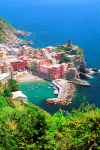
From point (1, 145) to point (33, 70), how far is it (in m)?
30.0

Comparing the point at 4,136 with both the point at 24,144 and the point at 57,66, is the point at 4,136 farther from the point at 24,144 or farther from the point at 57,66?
the point at 57,66

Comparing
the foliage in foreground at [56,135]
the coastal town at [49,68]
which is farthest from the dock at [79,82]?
the foliage in foreground at [56,135]

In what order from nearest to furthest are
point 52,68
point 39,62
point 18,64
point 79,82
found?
point 79,82, point 52,68, point 39,62, point 18,64

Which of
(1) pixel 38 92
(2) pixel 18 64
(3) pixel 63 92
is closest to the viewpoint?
(3) pixel 63 92

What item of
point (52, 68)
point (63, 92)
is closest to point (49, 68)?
point (52, 68)

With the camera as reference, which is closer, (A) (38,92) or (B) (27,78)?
(A) (38,92)

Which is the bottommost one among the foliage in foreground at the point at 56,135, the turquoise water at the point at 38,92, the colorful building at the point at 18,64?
the turquoise water at the point at 38,92

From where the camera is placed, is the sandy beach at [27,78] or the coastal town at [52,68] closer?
the coastal town at [52,68]

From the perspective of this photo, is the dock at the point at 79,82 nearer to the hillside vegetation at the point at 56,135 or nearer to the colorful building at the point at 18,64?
the colorful building at the point at 18,64

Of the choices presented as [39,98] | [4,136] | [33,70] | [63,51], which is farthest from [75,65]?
[4,136]

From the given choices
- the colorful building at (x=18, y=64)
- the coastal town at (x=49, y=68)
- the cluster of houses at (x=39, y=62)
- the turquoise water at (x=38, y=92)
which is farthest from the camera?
the colorful building at (x=18, y=64)

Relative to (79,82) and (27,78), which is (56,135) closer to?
(79,82)

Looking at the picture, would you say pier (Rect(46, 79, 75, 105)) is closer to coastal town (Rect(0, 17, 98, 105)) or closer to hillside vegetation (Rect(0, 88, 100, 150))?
coastal town (Rect(0, 17, 98, 105))

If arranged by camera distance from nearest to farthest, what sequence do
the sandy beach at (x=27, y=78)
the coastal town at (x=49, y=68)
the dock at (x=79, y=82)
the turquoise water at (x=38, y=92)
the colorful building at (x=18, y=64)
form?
the turquoise water at (x=38, y=92) < the coastal town at (x=49, y=68) < the dock at (x=79, y=82) < the sandy beach at (x=27, y=78) < the colorful building at (x=18, y=64)
